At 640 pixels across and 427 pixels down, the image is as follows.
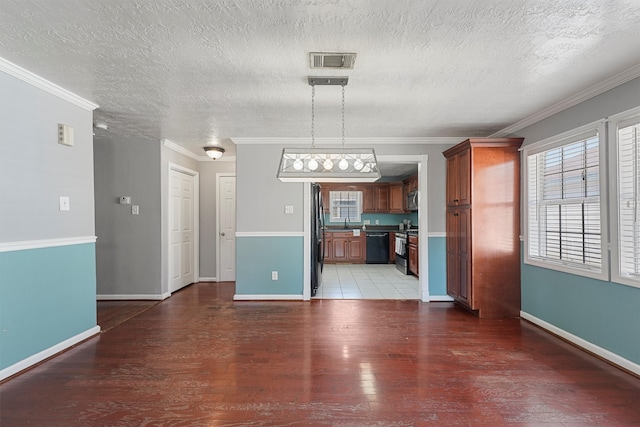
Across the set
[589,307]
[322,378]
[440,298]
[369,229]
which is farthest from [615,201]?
[369,229]

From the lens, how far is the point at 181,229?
5.12 meters

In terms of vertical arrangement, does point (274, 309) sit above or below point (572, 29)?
below

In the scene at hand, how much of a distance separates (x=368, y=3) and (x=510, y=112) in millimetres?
2429

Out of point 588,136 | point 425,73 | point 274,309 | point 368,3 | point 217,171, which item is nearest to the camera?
point 368,3

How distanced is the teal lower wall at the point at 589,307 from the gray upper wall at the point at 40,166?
461 cm

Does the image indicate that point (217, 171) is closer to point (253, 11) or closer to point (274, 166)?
point (274, 166)

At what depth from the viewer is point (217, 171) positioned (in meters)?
5.61

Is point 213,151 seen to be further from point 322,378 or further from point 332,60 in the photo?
point 322,378

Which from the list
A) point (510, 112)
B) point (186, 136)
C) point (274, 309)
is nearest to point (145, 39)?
point (186, 136)

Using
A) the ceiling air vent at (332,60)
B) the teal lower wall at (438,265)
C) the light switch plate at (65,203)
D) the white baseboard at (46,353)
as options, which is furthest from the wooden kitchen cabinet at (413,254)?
the light switch plate at (65,203)

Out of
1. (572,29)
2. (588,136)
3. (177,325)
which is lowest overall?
(177,325)

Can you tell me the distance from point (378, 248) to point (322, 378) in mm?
5543

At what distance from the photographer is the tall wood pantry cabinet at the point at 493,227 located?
143 inches

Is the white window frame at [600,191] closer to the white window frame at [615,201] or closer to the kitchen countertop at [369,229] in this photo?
the white window frame at [615,201]
